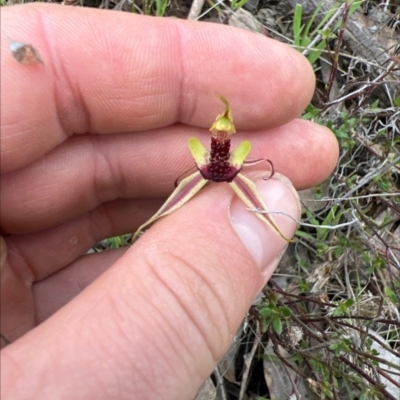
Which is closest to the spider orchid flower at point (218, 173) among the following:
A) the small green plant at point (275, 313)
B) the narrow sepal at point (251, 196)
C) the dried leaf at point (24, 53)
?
the narrow sepal at point (251, 196)

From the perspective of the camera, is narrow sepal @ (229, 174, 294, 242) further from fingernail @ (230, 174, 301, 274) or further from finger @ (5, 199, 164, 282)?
finger @ (5, 199, 164, 282)

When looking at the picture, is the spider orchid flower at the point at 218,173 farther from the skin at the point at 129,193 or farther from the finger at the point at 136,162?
the finger at the point at 136,162

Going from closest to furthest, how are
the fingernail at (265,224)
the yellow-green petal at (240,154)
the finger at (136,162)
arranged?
the fingernail at (265,224)
the yellow-green petal at (240,154)
the finger at (136,162)

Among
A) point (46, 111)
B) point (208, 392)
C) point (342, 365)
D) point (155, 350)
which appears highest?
point (46, 111)

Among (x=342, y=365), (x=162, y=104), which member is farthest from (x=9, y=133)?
(x=342, y=365)

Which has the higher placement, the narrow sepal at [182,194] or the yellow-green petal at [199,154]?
the yellow-green petal at [199,154]

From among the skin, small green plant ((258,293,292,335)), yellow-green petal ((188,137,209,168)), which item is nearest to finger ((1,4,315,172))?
the skin

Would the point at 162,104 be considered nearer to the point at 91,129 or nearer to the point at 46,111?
the point at 91,129
